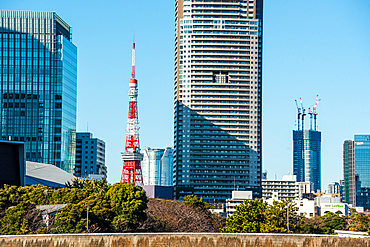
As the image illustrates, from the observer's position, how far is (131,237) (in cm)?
6425

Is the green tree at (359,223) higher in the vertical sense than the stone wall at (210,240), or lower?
lower

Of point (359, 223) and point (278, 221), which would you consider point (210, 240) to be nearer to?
point (278, 221)

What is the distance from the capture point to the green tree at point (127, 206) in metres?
82.2

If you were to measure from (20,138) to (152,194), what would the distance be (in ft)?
153

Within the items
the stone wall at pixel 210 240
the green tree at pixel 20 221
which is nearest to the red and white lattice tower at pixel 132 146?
the green tree at pixel 20 221

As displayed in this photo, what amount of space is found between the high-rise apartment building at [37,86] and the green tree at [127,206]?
97756mm

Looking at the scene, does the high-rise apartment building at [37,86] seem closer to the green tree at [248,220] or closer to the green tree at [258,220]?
the green tree at [248,220]

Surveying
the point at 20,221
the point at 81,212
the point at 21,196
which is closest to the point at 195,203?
the point at 21,196

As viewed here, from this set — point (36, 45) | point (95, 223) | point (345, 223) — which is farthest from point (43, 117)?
point (95, 223)

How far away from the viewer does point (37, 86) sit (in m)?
187

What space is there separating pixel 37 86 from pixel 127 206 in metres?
113

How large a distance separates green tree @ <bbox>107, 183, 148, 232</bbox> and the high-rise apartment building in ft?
321

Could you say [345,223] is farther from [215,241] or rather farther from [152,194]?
[215,241]

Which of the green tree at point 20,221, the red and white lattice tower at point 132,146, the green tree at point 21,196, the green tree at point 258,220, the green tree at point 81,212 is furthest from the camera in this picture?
the red and white lattice tower at point 132,146
